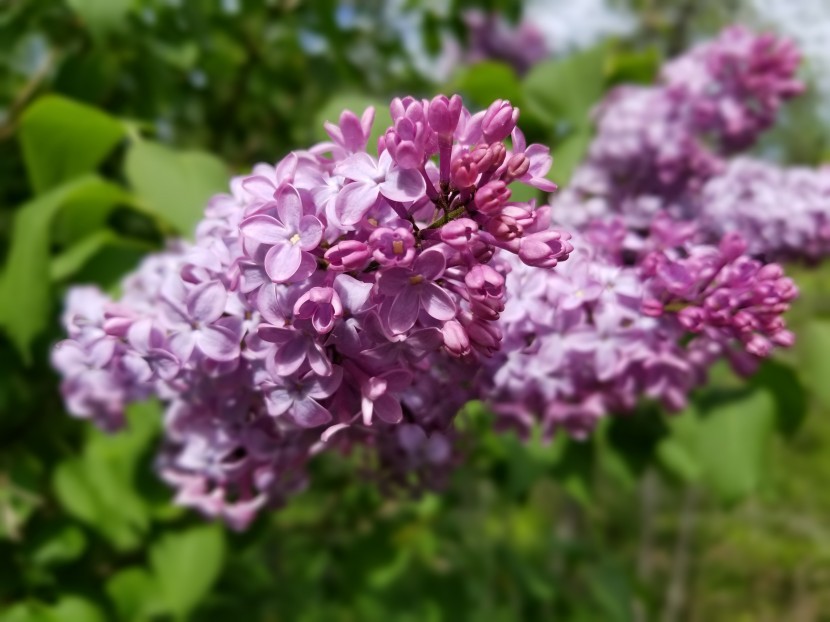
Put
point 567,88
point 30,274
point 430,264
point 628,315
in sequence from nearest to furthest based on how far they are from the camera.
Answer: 1. point 430,264
2. point 628,315
3. point 30,274
4. point 567,88

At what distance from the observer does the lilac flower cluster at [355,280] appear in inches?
24.4

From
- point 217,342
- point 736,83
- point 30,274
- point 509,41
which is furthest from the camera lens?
point 509,41

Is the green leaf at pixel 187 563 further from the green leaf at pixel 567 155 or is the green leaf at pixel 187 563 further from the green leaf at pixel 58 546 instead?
the green leaf at pixel 567 155

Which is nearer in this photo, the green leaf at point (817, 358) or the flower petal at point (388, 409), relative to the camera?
the flower petal at point (388, 409)

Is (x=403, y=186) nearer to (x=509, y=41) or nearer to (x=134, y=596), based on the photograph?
(x=134, y=596)

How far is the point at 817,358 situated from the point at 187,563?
1274 millimetres

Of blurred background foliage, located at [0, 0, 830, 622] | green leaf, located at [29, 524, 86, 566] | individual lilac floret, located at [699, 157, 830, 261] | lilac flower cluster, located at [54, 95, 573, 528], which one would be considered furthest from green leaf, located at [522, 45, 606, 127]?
green leaf, located at [29, 524, 86, 566]

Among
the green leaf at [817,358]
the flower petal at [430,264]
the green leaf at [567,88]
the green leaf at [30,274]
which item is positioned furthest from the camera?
the green leaf at [817,358]

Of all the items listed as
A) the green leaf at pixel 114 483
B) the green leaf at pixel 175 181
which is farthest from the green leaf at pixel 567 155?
the green leaf at pixel 114 483

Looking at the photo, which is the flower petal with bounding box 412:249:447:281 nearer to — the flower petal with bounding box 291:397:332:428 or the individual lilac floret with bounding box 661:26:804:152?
the flower petal with bounding box 291:397:332:428

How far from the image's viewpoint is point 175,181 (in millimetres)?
1161

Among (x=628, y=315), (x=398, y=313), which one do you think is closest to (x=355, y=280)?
(x=398, y=313)

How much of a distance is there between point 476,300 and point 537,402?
48cm

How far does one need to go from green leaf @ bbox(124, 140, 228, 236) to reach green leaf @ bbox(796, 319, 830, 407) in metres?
1.19
